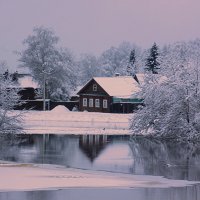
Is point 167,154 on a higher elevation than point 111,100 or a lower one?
lower

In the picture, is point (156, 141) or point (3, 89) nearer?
point (156, 141)

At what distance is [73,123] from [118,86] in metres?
18.0

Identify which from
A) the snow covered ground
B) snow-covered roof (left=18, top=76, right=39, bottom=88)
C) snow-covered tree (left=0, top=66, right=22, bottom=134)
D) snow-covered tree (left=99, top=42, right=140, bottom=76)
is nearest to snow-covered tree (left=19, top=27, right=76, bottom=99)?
snow-covered roof (left=18, top=76, right=39, bottom=88)

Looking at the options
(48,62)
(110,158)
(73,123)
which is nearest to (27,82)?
(48,62)

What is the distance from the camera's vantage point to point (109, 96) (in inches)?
3285

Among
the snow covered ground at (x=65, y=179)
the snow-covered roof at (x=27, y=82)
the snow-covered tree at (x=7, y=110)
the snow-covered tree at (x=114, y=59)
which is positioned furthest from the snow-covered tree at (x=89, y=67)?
the snow covered ground at (x=65, y=179)

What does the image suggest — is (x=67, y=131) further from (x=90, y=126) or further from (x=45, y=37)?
(x=45, y=37)

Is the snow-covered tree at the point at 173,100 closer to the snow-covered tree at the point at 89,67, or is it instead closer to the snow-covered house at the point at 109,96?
the snow-covered house at the point at 109,96

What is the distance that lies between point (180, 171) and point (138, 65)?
96.3m

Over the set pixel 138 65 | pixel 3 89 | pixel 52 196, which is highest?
pixel 138 65

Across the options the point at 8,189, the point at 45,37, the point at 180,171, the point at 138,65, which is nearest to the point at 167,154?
the point at 180,171

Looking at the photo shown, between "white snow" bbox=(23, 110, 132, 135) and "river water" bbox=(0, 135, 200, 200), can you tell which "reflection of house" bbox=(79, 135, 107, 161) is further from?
"white snow" bbox=(23, 110, 132, 135)

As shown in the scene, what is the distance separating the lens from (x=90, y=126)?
64.9 meters

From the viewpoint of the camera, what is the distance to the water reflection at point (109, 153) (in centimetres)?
3262
